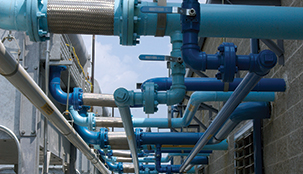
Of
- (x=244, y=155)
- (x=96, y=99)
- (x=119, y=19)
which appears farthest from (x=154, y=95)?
(x=244, y=155)

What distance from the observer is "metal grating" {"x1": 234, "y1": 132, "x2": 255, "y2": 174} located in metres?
7.42

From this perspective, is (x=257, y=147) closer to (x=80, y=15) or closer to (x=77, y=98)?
(x=77, y=98)

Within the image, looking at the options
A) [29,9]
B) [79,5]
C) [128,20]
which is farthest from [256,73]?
[29,9]

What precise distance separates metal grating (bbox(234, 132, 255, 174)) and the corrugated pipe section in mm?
4402

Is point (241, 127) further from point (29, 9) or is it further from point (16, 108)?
point (29, 9)

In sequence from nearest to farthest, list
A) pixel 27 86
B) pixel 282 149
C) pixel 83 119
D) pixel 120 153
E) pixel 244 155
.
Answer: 1. pixel 27 86
2. pixel 282 149
3. pixel 244 155
4. pixel 83 119
5. pixel 120 153

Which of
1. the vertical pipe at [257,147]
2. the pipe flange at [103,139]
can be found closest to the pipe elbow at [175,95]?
the vertical pipe at [257,147]

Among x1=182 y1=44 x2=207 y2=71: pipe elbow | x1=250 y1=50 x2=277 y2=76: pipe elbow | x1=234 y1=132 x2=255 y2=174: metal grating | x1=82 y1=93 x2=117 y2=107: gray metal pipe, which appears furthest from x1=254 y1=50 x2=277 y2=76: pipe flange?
x1=82 y1=93 x2=117 y2=107: gray metal pipe

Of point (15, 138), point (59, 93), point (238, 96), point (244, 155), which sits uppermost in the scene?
point (59, 93)

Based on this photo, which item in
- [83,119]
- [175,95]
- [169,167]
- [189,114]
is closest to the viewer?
[175,95]

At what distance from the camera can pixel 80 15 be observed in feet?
13.3

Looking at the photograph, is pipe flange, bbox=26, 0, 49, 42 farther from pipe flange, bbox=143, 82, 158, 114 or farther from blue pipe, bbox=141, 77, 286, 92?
blue pipe, bbox=141, 77, 286, 92

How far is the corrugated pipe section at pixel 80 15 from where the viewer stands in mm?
4059

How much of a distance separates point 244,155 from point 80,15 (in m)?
5.08
